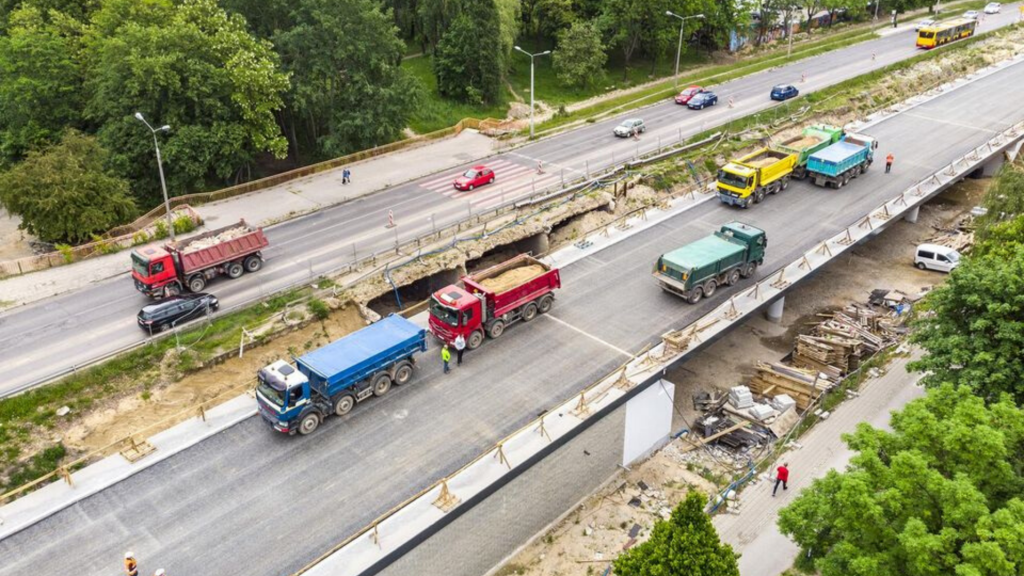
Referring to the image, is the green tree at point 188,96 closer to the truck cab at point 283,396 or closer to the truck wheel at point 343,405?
the truck cab at point 283,396

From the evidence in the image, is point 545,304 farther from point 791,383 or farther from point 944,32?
point 944,32

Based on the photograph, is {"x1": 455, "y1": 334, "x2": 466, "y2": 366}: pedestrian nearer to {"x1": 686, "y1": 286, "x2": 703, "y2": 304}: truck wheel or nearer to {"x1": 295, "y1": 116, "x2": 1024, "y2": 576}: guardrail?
{"x1": 295, "y1": 116, "x2": 1024, "y2": 576}: guardrail

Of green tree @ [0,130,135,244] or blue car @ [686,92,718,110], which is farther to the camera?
blue car @ [686,92,718,110]

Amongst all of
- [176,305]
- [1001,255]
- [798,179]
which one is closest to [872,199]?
[798,179]

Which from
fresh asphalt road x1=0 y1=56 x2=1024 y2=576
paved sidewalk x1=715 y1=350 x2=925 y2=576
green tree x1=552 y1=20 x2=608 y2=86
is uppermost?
green tree x1=552 y1=20 x2=608 y2=86

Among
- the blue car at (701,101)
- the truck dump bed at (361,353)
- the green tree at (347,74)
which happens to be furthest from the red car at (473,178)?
the blue car at (701,101)

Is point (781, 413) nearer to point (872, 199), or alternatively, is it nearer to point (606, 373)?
point (606, 373)

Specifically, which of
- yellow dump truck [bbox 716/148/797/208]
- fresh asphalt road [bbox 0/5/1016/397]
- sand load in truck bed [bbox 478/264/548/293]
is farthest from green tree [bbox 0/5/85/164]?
yellow dump truck [bbox 716/148/797/208]

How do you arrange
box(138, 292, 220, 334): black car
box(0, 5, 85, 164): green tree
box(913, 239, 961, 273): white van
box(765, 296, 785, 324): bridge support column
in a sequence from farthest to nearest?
box(0, 5, 85, 164): green tree, box(913, 239, 961, 273): white van, box(765, 296, 785, 324): bridge support column, box(138, 292, 220, 334): black car
